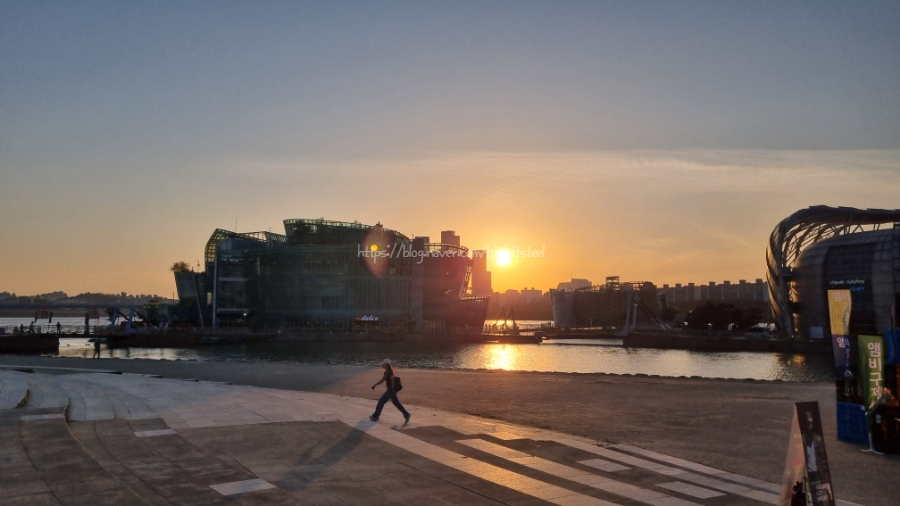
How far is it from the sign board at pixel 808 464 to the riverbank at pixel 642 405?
6816mm

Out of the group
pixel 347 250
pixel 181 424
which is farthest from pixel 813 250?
pixel 181 424

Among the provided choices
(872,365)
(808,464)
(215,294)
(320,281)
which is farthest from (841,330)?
(215,294)

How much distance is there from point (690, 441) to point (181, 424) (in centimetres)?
1470

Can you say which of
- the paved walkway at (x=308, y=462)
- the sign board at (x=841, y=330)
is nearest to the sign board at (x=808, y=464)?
the paved walkway at (x=308, y=462)

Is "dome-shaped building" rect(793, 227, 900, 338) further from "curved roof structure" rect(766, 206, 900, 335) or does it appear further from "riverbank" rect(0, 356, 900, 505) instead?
"riverbank" rect(0, 356, 900, 505)

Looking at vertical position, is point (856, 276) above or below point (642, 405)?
above

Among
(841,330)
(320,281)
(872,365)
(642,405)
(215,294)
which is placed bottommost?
(642,405)

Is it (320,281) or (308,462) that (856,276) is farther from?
(308,462)

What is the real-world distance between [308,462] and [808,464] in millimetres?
10756

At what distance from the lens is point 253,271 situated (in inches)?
6732

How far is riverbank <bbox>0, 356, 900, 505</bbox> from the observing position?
18.7 meters

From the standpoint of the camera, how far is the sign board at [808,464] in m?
9.52

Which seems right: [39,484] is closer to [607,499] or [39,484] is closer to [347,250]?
[607,499]

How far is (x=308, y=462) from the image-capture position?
54.0 feet
